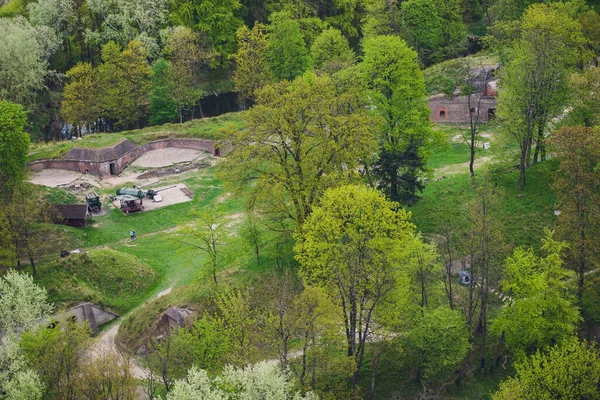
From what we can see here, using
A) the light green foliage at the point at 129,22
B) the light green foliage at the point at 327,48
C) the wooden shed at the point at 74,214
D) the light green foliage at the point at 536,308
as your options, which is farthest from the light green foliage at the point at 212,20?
the light green foliage at the point at 536,308

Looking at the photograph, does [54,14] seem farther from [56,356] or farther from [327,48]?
[56,356]

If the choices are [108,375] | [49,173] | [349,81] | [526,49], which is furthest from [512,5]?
[108,375]

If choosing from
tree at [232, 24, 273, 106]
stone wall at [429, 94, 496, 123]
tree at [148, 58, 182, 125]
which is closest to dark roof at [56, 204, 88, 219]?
tree at [148, 58, 182, 125]

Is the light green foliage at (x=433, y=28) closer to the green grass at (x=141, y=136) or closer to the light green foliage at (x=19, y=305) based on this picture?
the green grass at (x=141, y=136)

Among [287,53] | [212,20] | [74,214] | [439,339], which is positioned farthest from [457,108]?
[439,339]

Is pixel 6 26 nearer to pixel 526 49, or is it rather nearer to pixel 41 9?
pixel 41 9

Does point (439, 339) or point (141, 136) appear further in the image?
point (141, 136)

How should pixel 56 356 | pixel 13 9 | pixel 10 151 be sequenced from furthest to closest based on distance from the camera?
pixel 13 9 → pixel 10 151 → pixel 56 356
